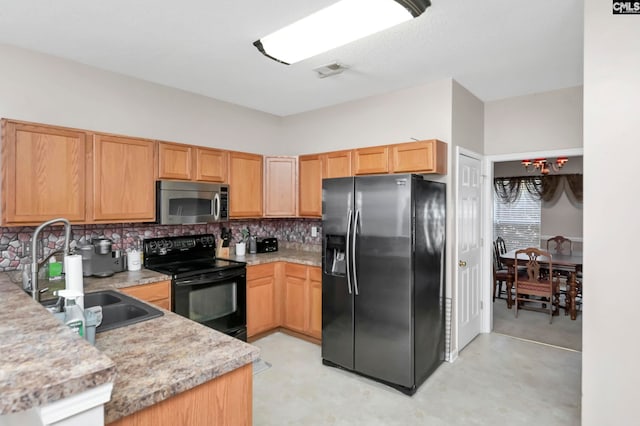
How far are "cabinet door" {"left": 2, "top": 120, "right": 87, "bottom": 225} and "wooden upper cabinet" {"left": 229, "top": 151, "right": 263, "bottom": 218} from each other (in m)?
1.46

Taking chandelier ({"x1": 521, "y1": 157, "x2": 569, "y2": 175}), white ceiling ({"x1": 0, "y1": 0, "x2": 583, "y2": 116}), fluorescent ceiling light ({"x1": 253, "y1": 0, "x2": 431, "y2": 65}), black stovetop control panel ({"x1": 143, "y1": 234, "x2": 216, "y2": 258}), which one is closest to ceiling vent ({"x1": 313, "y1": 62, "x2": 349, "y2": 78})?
white ceiling ({"x1": 0, "y1": 0, "x2": 583, "y2": 116})

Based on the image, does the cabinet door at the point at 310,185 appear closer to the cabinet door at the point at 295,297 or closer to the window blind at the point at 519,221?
the cabinet door at the point at 295,297

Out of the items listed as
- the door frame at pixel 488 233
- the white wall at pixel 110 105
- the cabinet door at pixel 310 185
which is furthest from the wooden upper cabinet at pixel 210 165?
the door frame at pixel 488 233

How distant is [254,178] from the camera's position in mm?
4195

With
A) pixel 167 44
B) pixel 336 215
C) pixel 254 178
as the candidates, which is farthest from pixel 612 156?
pixel 254 178

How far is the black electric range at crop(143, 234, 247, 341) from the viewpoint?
10.3 ft

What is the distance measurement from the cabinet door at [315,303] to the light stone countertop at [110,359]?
2077 mm

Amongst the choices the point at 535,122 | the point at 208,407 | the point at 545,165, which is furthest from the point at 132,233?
the point at 545,165

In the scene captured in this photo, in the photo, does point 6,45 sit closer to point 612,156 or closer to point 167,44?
point 167,44

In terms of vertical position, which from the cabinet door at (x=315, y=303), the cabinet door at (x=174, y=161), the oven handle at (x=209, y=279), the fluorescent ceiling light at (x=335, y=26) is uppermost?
the fluorescent ceiling light at (x=335, y=26)

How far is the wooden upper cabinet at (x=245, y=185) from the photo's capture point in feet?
13.0

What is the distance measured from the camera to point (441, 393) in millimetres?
2861

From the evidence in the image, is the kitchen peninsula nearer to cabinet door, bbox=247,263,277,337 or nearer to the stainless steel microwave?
the stainless steel microwave

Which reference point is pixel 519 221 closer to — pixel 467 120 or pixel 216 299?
pixel 467 120
